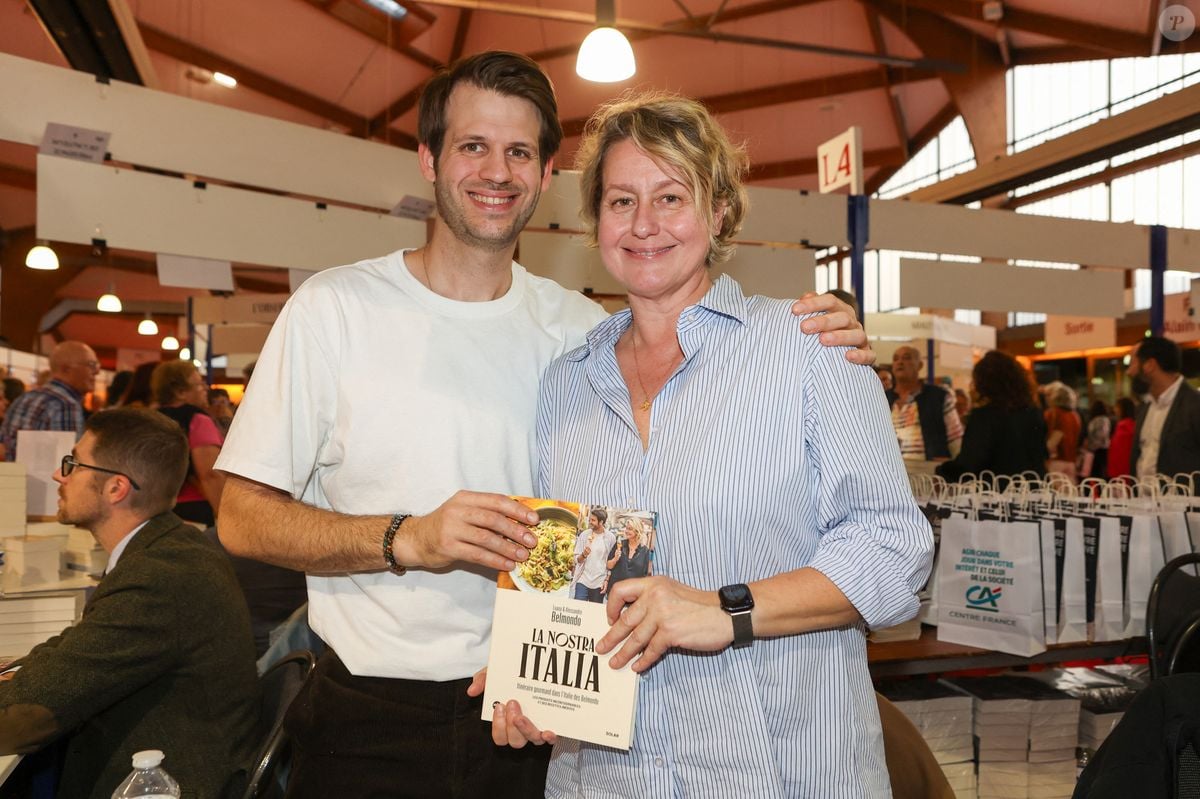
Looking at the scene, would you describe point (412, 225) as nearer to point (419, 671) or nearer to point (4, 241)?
point (419, 671)

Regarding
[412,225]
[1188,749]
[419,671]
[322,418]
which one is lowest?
[1188,749]

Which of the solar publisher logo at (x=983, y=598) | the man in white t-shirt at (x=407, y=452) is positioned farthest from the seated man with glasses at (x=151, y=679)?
the solar publisher logo at (x=983, y=598)

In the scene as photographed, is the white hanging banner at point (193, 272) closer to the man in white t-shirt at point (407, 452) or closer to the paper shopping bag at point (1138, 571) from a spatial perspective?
the man in white t-shirt at point (407, 452)

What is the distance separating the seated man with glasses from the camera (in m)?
2.05

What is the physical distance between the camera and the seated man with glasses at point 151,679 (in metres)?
2.05

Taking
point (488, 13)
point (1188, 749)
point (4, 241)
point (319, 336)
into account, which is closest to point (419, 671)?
point (319, 336)

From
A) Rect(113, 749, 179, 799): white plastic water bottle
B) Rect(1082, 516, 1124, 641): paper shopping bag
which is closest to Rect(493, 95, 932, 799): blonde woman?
Rect(113, 749, 179, 799): white plastic water bottle

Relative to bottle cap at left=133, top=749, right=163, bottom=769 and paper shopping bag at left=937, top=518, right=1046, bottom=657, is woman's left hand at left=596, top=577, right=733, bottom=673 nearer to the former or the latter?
bottle cap at left=133, top=749, right=163, bottom=769

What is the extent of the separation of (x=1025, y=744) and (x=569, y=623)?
2667 mm

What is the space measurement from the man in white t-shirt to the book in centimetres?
16

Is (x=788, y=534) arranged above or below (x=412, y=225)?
below

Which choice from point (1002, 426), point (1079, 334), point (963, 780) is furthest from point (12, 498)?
point (1079, 334)

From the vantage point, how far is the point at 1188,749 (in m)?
1.62

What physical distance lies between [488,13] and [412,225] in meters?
8.07
